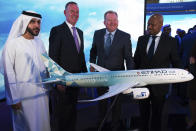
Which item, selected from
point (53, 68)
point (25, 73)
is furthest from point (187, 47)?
point (25, 73)

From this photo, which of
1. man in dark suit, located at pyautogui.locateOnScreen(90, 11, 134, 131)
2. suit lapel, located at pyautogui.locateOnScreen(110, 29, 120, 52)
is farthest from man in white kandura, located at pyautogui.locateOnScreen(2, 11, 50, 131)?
suit lapel, located at pyautogui.locateOnScreen(110, 29, 120, 52)

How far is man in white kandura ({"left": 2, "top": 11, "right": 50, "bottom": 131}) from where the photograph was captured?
3.51 metres

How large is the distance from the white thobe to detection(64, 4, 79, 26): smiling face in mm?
1027

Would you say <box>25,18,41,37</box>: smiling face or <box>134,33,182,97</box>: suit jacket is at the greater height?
<box>25,18,41,37</box>: smiling face

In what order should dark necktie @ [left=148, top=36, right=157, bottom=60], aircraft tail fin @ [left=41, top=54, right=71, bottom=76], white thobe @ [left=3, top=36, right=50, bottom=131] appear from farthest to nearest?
dark necktie @ [left=148, top=36, right=157, bottom=60] < aircraft tail fin @ [left=41, top=54, right=71, bottom=76] < white thobe @ [left=3, top=36, right=50, bottom=131]

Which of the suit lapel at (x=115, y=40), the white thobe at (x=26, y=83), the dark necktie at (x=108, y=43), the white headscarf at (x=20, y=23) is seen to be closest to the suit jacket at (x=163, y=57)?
the suit lapel at (x=115, y=40)

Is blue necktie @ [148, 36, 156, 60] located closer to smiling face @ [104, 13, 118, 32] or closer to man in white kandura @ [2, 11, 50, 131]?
smiling face @ [104, 13, 118, 32]

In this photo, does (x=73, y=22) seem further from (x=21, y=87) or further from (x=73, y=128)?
(x=73, y=128)

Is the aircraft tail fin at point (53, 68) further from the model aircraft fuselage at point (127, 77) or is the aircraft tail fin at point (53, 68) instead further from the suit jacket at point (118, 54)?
the suit jacket at point (118, 54)

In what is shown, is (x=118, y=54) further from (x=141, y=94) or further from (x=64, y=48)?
(x=141, y=94)

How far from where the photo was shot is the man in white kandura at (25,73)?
11.5 feet

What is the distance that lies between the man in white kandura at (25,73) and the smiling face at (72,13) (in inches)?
36.2

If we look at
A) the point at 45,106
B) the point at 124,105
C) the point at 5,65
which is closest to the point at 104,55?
the point at 45,106

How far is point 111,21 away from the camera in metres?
4.39
